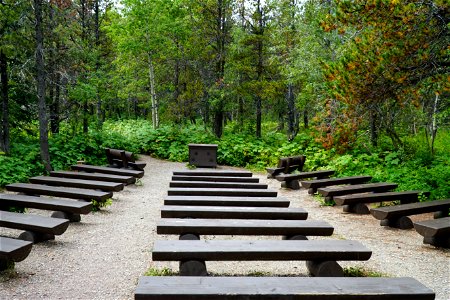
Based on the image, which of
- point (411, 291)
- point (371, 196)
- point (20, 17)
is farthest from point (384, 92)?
point (20, 17)

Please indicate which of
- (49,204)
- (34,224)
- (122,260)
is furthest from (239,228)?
(49,204)

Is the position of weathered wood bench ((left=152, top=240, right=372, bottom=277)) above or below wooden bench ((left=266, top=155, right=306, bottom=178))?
below

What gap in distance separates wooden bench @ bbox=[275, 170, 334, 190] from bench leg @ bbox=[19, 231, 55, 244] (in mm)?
7499

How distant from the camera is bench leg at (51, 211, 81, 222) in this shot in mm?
6863

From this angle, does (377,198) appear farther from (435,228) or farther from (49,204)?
(49,204)

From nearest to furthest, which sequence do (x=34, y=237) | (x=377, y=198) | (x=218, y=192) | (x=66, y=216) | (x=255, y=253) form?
(x=255, y=253) → (x=34, y=237) → (x=66, y=216) → (x=218, y=192) → (x=377, y=198)

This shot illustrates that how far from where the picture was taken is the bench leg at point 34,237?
5.55m

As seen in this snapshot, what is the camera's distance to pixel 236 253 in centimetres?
400

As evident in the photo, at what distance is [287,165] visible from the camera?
507 inches

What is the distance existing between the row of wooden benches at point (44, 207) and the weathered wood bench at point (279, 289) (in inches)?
83.1

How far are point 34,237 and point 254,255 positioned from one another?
3.82m

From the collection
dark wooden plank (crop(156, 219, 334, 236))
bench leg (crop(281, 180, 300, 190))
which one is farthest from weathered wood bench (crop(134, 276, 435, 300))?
bench leg (crop(281, 180, 300, 190))

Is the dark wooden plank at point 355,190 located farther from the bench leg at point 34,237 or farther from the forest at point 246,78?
the bench leg at point 34,237

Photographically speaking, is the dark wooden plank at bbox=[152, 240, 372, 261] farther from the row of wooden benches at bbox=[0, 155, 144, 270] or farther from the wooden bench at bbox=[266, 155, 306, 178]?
the wooden bench at bbox=[266, 155, 306, 178]
